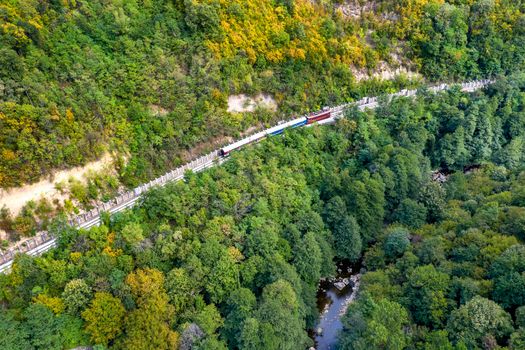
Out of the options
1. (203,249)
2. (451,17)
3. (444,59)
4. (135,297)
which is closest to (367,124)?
(444,59)

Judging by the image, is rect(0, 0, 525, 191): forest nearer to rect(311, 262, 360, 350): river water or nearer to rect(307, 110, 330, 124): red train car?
rect(307, 110, 330, 124): red train car

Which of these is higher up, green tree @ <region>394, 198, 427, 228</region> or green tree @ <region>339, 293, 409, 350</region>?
green tree @ <region>339, 293, 409, 350</region>

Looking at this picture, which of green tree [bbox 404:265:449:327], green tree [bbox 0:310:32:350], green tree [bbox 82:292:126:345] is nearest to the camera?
green tree [bbox 0:310:32:350]

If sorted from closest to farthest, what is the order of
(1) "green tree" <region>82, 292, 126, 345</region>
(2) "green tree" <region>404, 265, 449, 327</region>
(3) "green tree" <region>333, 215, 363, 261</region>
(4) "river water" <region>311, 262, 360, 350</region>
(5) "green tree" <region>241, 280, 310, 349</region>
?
(1) "green tree" <region>82, 292, 126, 345</region> < (5) "green tree" <region>241, 280, 310, 349</region> < (2) "green tree" <region>404, 265, 449, 327</region> < (4) "river water" <region>311, 262, 360, 350</region> < (3) "green tree" <region>333, 215, 363, 261</region>

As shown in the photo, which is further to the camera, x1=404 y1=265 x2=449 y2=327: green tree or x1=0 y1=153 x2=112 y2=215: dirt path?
x1=0 y1=153 x2=112 y2=215: dirt path

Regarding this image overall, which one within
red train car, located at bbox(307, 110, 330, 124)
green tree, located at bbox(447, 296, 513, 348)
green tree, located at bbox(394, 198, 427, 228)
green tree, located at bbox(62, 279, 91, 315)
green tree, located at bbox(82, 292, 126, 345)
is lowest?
green tree, located at bbox(394, 198, 427, 228)

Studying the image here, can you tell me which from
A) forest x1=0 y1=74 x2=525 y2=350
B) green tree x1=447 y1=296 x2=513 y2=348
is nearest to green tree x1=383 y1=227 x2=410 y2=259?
forest x1=0 y1=74 x2=525 y2=350

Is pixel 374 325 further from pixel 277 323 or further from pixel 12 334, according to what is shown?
pixel 12 334
